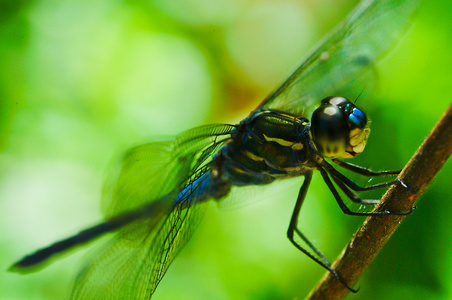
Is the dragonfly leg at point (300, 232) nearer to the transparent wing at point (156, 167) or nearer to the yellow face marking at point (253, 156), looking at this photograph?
the yellow face marking at point (253, 156)

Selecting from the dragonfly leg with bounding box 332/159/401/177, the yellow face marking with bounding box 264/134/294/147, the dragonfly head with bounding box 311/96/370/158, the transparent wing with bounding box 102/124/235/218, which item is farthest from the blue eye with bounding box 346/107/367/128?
the transparent wing with bounding box 102/124/235/218

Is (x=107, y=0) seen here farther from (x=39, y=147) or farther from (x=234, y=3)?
(x=39, y=147)

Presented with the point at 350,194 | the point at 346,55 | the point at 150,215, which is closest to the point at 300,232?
the point at 350,194

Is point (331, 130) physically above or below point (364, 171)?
above

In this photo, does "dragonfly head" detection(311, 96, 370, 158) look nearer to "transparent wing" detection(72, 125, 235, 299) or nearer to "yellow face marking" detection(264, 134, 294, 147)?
"yellow face marking" detection(264, 134, 294, 147)

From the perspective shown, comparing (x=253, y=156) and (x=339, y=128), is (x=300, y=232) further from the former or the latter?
(x=339, y=128)

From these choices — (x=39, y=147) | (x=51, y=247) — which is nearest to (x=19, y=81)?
(x=39, y=147)
